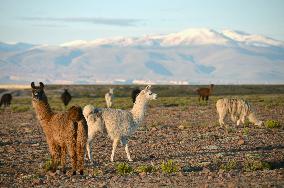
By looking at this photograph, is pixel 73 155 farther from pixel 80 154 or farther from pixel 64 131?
pixel 64 131

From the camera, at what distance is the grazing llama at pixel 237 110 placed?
25.2 m

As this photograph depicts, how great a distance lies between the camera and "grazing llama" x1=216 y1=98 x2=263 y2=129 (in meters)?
25.2

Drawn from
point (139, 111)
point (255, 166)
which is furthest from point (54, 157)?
point (255, 166)

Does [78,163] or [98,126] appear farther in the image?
[98,126]

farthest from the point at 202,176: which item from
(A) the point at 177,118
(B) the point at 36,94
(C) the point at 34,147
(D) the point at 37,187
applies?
(A) the point at 177,118

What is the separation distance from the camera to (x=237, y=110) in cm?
2545

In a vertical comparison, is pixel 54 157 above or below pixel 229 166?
above

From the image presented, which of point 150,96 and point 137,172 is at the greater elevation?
point 150,96

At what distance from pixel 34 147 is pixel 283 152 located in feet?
25.6

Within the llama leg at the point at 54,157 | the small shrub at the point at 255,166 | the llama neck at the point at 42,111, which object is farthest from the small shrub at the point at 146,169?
the llama neck at the point at 42,111

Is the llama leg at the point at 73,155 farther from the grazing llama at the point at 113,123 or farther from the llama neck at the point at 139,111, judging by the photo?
the llama neck at the point at 139,111

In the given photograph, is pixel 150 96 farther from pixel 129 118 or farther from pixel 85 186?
pixel 85 186

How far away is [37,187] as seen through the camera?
1134 cm

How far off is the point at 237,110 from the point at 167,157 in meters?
10.3
